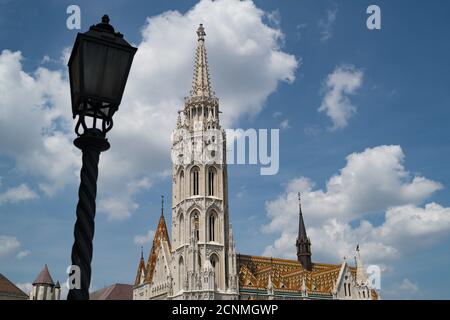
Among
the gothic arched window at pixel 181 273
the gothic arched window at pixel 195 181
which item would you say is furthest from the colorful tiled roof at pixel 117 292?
the gothic arched window at pixel 195 181

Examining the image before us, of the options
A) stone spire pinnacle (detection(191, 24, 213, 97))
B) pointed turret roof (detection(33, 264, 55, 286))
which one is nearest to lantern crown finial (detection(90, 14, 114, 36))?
stone spire pinnacle (detection(191, 24, 213, 97))

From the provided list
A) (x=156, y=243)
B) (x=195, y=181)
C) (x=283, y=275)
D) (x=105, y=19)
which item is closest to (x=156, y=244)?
(x=156, y=243)

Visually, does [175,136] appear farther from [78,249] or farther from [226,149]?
[78,249]

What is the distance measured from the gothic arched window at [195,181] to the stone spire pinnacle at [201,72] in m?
11.5

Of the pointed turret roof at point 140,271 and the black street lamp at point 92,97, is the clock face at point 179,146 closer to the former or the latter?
the pointed turret roof at point 140,271

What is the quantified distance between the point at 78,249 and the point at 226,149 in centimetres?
6876

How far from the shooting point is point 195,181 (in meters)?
70.5

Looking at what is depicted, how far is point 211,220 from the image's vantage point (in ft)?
227

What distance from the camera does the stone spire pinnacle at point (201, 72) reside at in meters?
75.6

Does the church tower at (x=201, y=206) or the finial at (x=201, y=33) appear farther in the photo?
the finial at (x=201, y=33)

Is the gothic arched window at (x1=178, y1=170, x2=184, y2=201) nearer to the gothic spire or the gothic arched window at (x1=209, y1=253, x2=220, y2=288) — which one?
the gothic arched window at (x1=209, y1=253, x2=220, y2=288)
